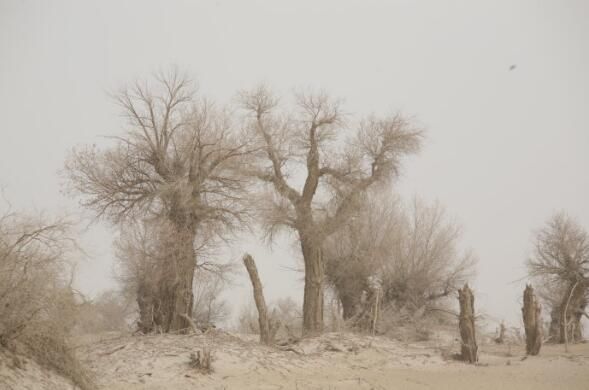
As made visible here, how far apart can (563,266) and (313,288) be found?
1230 cm

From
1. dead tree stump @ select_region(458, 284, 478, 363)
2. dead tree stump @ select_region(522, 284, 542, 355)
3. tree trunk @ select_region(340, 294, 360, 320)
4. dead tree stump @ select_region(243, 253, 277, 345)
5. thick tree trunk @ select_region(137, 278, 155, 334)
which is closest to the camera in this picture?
dead tree stump @ select_region(458, 284, 478, 363)

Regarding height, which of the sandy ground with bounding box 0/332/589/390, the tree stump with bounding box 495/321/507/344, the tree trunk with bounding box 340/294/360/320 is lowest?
the sandy ground with bounding box 0/332/589/390

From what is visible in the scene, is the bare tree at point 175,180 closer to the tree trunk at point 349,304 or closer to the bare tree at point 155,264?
the bare tree at point 155,264

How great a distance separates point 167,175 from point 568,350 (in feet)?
48.4

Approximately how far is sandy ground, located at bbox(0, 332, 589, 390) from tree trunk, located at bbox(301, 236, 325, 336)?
292cm

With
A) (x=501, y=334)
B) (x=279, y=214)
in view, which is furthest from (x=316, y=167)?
(x=501, y=334)

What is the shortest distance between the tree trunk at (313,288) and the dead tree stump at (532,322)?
6.95 meters

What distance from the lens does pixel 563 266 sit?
24953mm

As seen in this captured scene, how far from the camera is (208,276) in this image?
18.5m

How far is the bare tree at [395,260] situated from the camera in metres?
26.5

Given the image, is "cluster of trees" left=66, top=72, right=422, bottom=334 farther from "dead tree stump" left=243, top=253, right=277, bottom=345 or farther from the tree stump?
the tree stump

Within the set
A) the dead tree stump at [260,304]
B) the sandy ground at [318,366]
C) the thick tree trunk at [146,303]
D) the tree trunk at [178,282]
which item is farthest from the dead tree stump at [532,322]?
the thick tree trunk at [146,303]

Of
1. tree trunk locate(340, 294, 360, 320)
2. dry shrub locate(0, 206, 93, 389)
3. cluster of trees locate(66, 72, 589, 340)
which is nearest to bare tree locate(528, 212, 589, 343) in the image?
cluster of trees locate(66, 72, 589, 340)

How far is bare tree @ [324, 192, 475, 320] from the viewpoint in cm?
2645
